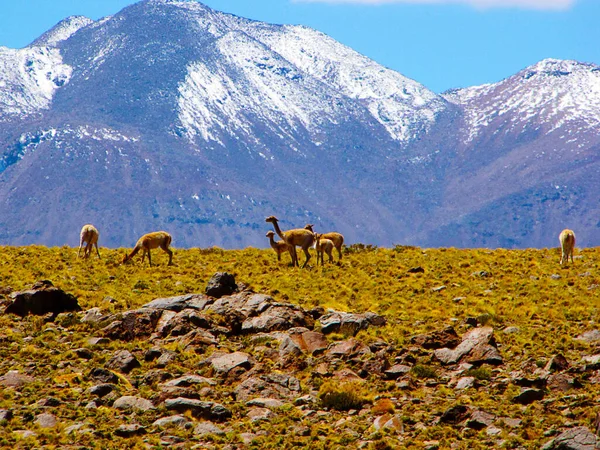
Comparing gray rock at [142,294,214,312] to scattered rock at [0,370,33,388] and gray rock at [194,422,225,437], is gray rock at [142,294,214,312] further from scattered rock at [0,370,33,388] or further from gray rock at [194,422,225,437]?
gray rock at [194,422,225,437]

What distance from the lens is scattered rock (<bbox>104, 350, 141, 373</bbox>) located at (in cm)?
2350

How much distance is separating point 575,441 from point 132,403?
931 centimetres

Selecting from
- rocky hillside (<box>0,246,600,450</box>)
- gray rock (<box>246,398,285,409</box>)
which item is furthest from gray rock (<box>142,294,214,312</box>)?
gray rock (<box>246,398,285,409</box>)

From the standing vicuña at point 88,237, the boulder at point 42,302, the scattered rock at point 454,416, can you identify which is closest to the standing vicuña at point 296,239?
the standing vicuña at point 88,237

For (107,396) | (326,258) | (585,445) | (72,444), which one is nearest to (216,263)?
(326,258)

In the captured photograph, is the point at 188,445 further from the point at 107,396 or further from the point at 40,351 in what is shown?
the point at 40,351

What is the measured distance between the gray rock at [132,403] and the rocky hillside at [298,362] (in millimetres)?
50

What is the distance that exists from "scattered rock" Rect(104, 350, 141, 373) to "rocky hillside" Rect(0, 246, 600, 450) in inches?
1.6

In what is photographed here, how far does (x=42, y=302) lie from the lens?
28.0 metres

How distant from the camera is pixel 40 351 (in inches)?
967

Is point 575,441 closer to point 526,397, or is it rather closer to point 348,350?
point 526,397

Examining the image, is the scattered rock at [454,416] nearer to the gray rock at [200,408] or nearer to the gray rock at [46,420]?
the gray rock at [200,408]

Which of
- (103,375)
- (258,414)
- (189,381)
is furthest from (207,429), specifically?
(103,375)

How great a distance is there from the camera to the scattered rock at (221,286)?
30109 millimetres
